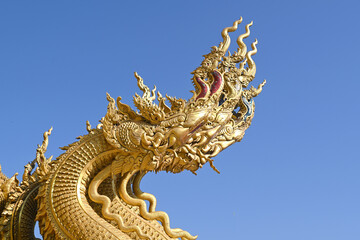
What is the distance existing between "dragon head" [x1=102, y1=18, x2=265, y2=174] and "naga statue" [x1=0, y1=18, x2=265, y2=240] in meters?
0.01

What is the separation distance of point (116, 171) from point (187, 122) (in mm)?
1155

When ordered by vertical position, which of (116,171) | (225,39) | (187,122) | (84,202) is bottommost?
(84,202)

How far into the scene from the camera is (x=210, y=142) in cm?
738

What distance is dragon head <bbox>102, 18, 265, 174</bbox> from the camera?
6.53 meters

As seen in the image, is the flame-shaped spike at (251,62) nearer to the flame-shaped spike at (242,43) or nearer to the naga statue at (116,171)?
the flame-shaped spike at (242,43)

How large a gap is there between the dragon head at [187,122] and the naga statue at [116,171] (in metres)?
0.01

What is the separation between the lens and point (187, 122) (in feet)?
22.1

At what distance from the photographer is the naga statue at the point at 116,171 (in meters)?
6.22

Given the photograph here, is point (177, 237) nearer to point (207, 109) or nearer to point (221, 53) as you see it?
point (207, 109)

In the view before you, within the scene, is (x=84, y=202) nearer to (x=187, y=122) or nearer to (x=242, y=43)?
(x=187, y=122)

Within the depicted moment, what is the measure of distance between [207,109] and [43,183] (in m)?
2.45

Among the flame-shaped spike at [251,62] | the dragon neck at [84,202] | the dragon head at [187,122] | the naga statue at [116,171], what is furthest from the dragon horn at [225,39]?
the dragon neck at [84,202]

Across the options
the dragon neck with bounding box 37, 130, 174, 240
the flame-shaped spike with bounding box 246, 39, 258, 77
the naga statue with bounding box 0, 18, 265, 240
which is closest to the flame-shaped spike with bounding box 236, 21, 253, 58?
the flame-shaped spike with bounding box 246, 39, 258, 77

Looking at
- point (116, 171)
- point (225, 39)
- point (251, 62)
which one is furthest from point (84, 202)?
point (251, 62)
